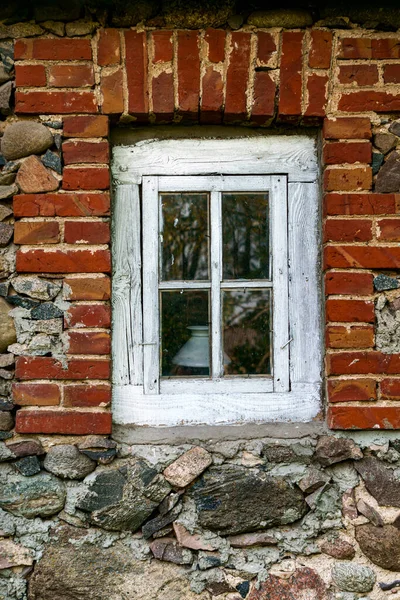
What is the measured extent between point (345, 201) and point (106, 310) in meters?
0.97

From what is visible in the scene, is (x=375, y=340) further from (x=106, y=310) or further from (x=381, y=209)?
(x=106, y=310)

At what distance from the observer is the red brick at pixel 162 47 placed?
2.14 m

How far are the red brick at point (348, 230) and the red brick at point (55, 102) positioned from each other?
3.21ft

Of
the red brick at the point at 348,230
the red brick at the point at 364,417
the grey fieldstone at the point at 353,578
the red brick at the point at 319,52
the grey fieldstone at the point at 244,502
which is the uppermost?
the red brick at the point at 319,52

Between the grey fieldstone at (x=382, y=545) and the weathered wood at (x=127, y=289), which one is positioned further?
the weathered wood at (x=127, y=289)

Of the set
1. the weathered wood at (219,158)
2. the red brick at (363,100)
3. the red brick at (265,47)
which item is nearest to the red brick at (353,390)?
the weathered wood at (219,158)

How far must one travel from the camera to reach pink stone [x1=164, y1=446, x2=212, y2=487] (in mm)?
2096

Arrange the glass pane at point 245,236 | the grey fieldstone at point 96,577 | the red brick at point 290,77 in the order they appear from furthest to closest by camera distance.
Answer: the glass pane at point 245,236, the red brick at point 290,77, the grey fieldstone at point 96,577

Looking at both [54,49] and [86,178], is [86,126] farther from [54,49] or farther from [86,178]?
[54,49]

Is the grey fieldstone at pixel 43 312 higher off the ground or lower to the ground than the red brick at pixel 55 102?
lower

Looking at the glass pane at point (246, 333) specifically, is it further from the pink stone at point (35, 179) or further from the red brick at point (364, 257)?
the pink stone at point (35, 179)

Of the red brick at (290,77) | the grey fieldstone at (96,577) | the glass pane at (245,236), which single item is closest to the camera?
the grey fieldstone at (96,577)

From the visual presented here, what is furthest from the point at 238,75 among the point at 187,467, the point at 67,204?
the point at 187,467

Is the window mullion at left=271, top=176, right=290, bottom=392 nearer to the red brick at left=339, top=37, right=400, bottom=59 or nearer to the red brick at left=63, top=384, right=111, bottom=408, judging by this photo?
the red brick at left=339, top=37, right=400, bottom=59
